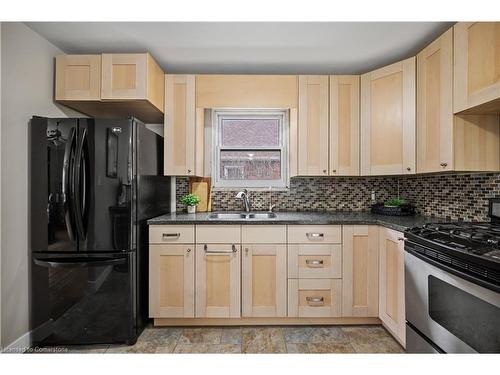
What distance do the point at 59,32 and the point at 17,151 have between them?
94 centimetres

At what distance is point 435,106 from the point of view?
193 centimetres

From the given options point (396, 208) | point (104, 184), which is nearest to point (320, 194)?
point (396, 208)

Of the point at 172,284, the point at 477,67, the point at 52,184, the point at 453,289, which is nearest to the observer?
the point at 453,289

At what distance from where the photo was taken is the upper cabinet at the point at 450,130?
5.80 feet

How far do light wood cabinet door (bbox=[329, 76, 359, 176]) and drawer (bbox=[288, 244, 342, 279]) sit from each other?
743mm

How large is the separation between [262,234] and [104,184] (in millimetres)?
1234

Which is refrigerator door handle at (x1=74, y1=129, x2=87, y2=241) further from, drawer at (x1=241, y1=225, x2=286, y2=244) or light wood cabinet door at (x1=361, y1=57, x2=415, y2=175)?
light wood cabinet door at (x1=361, y1=57, x2=415, y2=175)

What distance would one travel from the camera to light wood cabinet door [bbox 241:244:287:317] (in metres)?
2.18

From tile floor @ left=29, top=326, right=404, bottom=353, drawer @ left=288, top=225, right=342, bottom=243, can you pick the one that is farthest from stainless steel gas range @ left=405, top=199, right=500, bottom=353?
drawer @ left=288, top=225, right=342, bottom=243

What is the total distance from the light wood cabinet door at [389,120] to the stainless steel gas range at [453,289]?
2.40 feet

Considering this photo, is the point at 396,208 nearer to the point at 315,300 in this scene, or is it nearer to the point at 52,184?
the point at 315,300

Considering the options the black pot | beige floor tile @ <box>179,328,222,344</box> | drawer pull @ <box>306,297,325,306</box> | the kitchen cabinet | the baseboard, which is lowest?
beige floor tile @ <box>179,328,222,344</box>

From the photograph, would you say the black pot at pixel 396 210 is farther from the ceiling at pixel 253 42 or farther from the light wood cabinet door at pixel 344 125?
the ceiling at pixel 253 42
